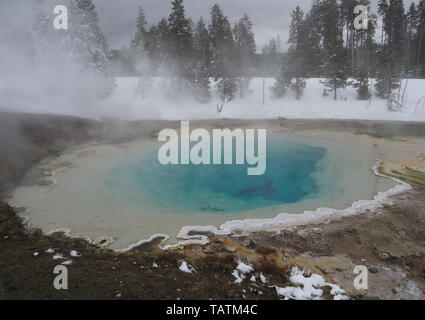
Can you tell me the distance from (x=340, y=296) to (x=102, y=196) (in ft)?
34.0

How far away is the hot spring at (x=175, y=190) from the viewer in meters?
10.5

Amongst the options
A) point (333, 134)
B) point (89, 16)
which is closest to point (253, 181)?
point (333, 134)

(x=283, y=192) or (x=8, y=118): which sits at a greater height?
(x=8, y=118)

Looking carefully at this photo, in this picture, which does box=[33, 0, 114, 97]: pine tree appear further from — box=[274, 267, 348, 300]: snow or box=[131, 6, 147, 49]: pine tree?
box=[274, 267, 348, 300]: snow

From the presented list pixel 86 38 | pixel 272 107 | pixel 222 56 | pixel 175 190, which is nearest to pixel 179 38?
pixel 222 56

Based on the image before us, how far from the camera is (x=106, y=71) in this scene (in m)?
36.7

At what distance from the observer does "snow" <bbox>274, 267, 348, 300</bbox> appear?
21.0ft

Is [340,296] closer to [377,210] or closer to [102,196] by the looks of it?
[377,210]

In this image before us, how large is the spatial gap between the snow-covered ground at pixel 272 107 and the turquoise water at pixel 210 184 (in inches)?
562

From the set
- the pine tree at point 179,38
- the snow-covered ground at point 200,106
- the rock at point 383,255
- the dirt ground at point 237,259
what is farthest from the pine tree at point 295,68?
the rock at point 383,255

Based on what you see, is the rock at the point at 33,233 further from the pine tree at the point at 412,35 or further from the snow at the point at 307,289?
the pine tree at the point at 412,35

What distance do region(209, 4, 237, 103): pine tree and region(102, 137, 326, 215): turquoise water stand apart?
1930 cm

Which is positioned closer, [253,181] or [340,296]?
[340,296]

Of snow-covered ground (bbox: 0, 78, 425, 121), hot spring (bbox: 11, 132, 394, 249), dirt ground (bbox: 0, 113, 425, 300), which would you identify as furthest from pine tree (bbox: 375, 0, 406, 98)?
dirt ground (bbox: 0, 113, 425, 300)
